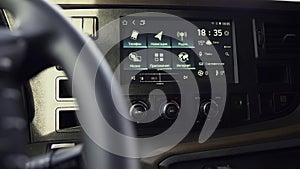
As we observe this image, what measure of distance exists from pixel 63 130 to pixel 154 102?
148 mm

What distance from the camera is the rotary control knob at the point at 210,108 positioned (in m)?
0.83

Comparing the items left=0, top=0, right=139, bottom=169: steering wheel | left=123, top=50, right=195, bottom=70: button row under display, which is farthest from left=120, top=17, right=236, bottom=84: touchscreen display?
left=0, top=0, right=139, bottom=169: steering wheel

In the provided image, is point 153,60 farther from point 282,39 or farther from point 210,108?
point 282,39

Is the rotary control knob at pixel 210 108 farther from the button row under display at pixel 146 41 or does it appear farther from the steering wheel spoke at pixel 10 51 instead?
the steering wheel spoke at pixel 10 51

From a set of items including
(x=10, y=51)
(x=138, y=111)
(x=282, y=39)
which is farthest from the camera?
(x=282, y=39)

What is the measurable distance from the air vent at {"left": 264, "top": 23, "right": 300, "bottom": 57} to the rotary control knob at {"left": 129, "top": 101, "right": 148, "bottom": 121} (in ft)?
0.80

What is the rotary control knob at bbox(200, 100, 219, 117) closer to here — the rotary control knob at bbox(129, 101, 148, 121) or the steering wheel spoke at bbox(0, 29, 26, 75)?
the rotary control knob at bbox(129, 101, 148, 121)

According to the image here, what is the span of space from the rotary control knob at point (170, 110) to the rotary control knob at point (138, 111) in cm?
3

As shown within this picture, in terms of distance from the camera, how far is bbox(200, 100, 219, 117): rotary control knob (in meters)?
0.83

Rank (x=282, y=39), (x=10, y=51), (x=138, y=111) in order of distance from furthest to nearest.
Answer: (x=282, y=39), (x=138, y=111), (x=10, y=51)

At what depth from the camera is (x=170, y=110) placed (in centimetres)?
81

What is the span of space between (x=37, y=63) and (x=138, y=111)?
1.43 feet

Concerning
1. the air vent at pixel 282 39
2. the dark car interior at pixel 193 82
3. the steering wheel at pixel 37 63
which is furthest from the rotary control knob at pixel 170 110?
the steering wheel at pixel 37 63

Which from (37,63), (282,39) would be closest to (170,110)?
(282,39)
